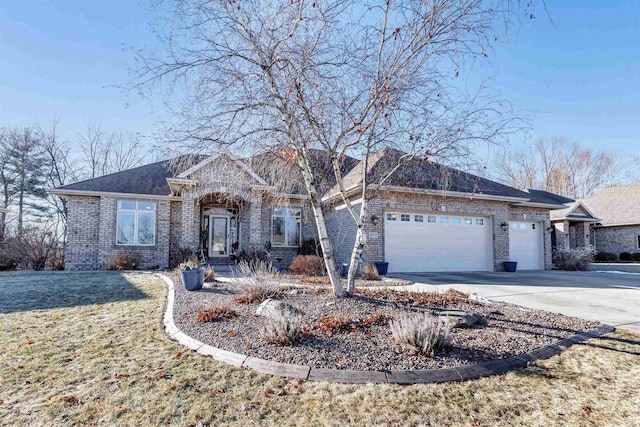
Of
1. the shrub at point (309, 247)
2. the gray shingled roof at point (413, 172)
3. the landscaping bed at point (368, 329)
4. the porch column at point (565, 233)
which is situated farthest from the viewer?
the porch column at point (565, 233)

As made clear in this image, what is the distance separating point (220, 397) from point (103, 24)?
255 inches

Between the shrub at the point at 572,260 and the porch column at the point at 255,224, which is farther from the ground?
the porch column at the point at 255,224

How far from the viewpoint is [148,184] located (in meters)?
15.7

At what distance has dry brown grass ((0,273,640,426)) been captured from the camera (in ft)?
9.43

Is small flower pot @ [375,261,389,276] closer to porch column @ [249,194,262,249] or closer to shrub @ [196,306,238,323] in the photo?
porch column @ [249,194,262,249]

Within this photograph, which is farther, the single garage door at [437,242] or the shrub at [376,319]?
the single garage door at [437,242]

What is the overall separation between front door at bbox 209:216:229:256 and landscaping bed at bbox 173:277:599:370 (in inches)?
394

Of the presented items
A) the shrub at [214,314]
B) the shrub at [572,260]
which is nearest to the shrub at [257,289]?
the shrub at [214,314]

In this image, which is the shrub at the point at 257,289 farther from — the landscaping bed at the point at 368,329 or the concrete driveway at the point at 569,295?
the concrete driveway at the point at 569,295

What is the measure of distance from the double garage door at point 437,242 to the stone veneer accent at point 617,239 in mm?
14680

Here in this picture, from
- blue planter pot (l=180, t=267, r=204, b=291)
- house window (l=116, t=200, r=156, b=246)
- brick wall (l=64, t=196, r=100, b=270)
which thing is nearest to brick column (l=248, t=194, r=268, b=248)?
house window (l=116, t=200, r=156, b=246)

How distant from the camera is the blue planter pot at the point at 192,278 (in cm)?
809

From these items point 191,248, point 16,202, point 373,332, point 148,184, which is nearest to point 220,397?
point 373,332

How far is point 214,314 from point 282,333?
176 cm
